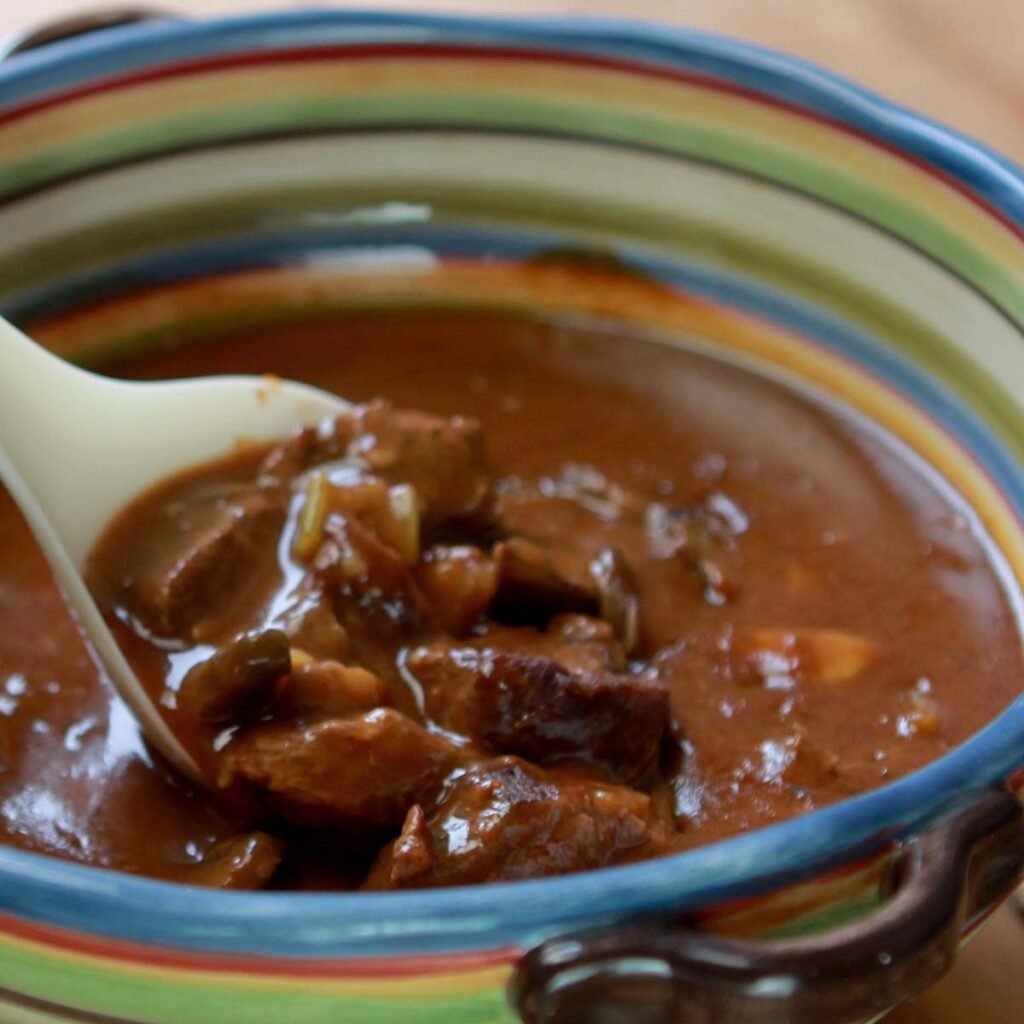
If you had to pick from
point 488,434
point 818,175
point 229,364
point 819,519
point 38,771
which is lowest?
point 38,771

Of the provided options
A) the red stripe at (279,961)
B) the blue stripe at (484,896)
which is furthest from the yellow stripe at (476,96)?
the red stripe at (279,961)

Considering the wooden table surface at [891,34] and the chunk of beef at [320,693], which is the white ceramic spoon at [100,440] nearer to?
the chunk of beef at [320,693]

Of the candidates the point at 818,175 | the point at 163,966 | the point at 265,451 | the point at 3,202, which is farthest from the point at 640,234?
the point at 163,966

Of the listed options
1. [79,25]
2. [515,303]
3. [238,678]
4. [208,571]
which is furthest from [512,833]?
[79,25]

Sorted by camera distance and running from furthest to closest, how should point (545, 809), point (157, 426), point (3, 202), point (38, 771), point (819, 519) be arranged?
point (3, 202) < point (819, 519) < point (157, 426) < point (38, 771) < point (545, 809)

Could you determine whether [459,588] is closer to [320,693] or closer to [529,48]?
[320,693]

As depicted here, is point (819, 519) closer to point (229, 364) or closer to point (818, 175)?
point (818, 175)
